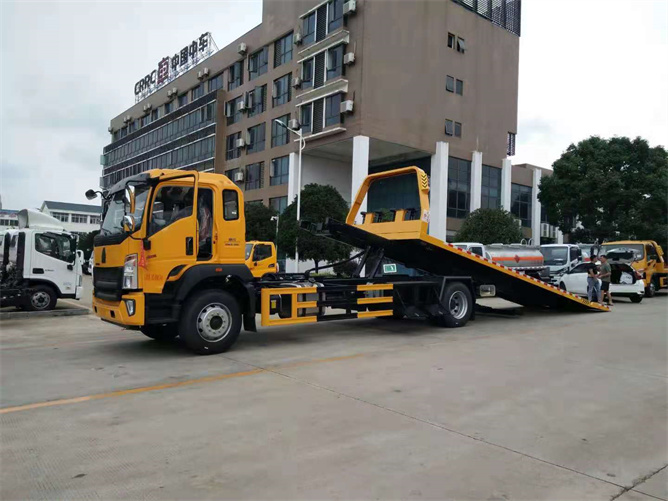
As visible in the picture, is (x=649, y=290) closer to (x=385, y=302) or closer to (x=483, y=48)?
(x=385, y=302)

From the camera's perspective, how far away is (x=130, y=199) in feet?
24.2

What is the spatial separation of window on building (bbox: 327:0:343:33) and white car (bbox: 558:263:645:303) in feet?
80.6

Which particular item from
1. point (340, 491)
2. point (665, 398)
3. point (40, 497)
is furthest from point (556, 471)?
point (40, 497)

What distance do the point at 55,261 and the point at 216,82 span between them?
134 ft

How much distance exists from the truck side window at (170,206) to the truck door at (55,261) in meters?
8.35

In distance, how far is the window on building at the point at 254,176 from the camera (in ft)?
145

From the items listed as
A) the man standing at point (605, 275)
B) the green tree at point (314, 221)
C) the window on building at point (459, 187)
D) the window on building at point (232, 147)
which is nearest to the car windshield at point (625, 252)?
the man standing at point (605, 275)

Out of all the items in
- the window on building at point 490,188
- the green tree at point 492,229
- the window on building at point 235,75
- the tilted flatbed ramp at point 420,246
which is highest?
the window on building at point 235,75

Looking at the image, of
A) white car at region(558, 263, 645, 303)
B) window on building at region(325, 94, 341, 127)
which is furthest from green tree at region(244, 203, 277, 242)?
white car at region(558, 263, 645, 303)

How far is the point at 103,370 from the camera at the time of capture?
6.88 meters

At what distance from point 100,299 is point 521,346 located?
713cm

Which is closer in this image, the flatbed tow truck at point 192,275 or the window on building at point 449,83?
the flatbed tow truck at point 192,275

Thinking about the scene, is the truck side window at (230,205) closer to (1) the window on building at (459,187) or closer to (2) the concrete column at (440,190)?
(2) the concrete column at (440,190)

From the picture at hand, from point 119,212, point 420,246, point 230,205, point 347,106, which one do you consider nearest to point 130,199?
point 119,212
